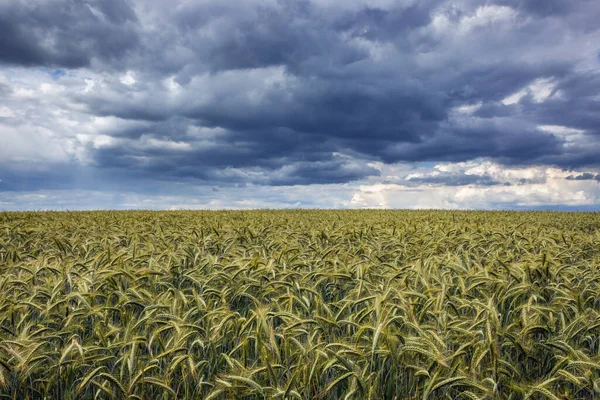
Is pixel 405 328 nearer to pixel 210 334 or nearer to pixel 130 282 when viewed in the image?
pixel 210 334

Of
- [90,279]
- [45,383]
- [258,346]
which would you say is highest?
[90,279]

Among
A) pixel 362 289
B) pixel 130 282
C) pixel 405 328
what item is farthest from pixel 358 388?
pixel 130 282

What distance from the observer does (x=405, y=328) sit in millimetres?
4133

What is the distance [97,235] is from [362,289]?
6.88 metres

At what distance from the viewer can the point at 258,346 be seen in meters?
3.46

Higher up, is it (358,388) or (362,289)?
(362,289)

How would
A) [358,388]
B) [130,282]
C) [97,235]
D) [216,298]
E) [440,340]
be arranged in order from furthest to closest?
1. [97,235]
2. [130,282]
3. [216,298]
4. [440,340]
5. [358,388]

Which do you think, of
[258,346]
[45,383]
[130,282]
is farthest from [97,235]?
[258,346]

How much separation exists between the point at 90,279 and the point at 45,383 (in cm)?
150

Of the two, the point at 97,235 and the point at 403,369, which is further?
the point at 97,235

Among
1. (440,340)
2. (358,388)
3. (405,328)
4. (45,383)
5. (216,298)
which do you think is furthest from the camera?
(216,298)

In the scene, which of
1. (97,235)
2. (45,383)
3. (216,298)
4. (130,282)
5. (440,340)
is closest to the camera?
(440,340)

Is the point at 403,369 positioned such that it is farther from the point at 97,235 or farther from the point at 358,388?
the point at 97,235

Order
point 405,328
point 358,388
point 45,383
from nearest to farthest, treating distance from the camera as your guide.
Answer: point 358,388, point 45,383, point 405,328
